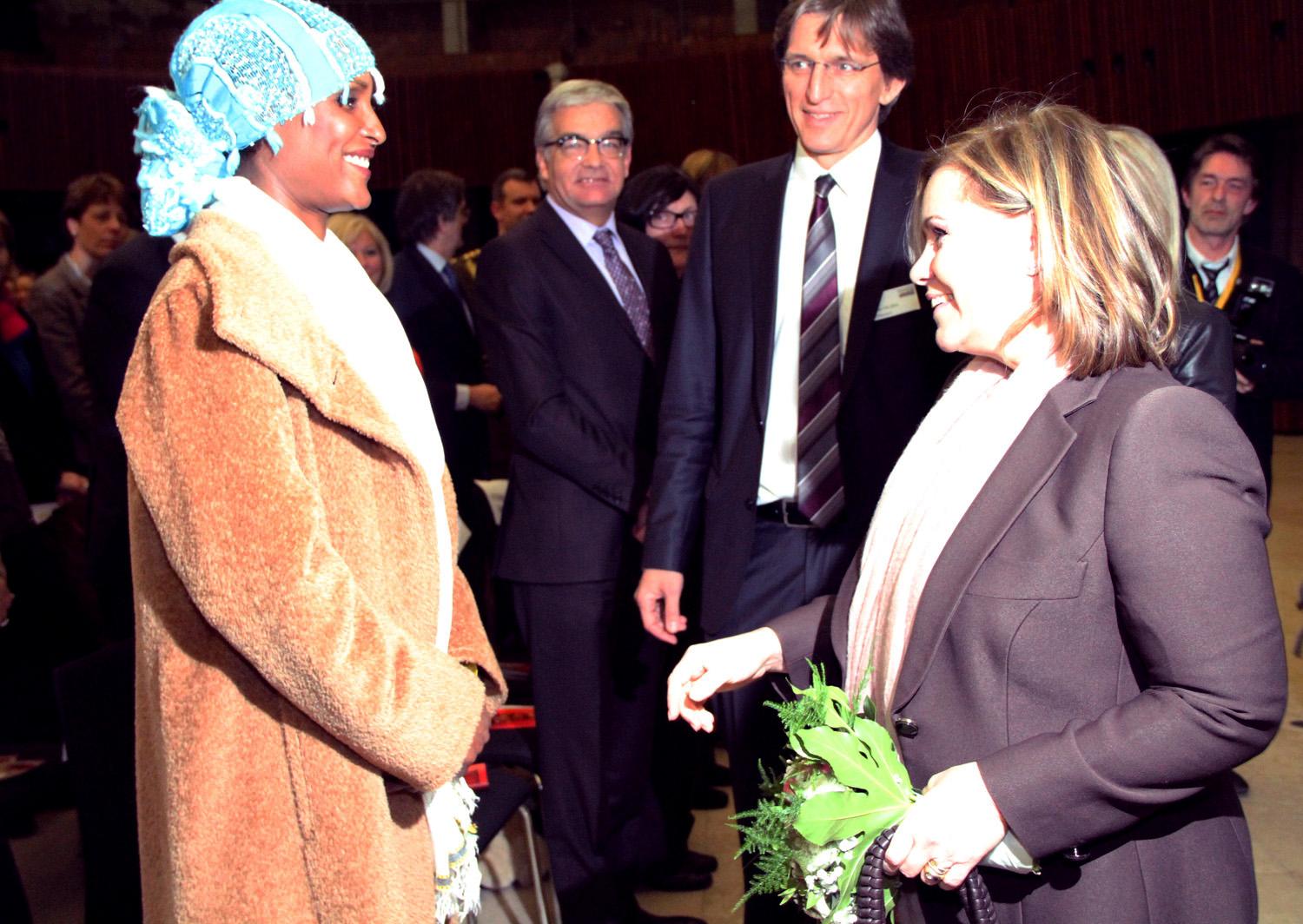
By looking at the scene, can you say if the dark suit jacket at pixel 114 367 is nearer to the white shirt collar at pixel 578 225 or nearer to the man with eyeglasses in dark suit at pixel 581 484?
the man with eyeglasses in dark suit at pixel 581 484

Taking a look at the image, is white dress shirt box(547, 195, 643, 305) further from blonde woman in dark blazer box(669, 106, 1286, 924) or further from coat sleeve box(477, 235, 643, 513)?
blonde woman in dark blazer box(669, 106, 1286, 924)

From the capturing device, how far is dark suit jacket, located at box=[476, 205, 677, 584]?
9.18 ft

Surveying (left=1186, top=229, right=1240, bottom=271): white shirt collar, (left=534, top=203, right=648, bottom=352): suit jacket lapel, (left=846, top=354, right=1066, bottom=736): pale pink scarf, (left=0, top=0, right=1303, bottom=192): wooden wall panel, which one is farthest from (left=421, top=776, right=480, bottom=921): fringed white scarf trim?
(left=0, top=0, right=1303, bottom=192): wooden wall panel

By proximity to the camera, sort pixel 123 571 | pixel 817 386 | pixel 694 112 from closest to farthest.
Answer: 1. pixel 817 386
2. pixel 123 571
3. pixel 694 112

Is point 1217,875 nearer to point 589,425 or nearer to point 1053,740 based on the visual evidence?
point 1053,740

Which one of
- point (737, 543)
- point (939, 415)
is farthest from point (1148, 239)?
point (737, 543)

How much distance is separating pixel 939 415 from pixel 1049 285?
0.25 m

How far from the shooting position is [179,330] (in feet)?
4.51

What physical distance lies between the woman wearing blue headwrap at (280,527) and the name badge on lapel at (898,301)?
90cm

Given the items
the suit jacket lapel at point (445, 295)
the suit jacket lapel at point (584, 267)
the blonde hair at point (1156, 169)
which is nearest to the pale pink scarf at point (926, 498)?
the blonde hair at point (1156, 169)

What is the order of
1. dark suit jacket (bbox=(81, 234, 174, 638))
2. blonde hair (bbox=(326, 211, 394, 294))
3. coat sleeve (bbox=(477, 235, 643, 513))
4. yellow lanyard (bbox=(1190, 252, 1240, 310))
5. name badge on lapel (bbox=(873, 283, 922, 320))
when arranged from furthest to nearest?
blonde hair (bbox=(326, 211, 394, 294))
yellow lanyard (bbox=(1190, 252, 1240, 310))
dark suit jacket (bbox=(81, 234, 174, 638))
coat sleeve (bbox=(477, 235, 643, 513))
name badge on lapel (bbox=(873, 283, 922, 320))

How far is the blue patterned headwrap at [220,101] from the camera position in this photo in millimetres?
1504

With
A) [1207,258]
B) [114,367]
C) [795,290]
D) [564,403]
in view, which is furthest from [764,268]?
[1207,258]

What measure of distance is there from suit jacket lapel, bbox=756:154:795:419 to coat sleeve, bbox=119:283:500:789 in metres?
1.03
